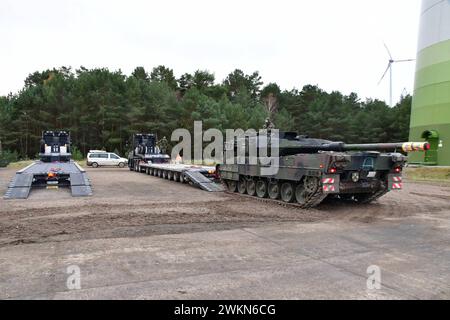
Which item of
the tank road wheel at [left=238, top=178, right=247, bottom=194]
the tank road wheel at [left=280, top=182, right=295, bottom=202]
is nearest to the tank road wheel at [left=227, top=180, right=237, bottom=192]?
the tank road wheel at [left=238, top=178, right=247, bottom=194]

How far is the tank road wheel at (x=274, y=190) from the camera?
536 inches

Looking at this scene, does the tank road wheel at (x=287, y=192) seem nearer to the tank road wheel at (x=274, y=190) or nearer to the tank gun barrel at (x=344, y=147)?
the tank road wheel at (x=274, y=190)

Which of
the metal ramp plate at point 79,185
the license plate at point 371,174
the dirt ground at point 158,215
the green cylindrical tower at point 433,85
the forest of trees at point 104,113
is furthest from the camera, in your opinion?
the forest of trees at point 104,113

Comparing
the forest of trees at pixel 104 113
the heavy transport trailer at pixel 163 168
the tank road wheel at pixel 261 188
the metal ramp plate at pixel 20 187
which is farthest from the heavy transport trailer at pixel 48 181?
the forest of trees at pixel 104 113

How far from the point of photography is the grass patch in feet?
84.1

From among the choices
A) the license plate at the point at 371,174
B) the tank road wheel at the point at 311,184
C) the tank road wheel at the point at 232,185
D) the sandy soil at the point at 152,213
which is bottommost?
the sandy soil at the point at 152,213

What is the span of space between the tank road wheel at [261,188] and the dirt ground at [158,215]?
60cm

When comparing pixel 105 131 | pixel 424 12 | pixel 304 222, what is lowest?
pixel 304 222

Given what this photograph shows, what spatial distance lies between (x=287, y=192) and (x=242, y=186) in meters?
2.79

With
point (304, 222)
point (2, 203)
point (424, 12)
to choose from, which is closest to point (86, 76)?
point (424, 12)

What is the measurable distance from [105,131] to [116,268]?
42.5 meters
